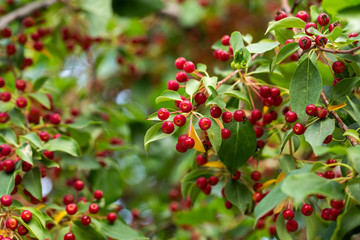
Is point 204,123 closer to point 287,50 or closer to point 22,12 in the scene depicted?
point 287,50

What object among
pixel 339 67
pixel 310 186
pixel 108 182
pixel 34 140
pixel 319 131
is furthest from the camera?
pixel 108 182

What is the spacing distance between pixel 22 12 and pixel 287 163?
1643mm

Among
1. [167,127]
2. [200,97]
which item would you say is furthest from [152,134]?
[200,97]

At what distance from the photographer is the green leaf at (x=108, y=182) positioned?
70.9 inches

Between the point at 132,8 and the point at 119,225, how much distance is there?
121 centimetres

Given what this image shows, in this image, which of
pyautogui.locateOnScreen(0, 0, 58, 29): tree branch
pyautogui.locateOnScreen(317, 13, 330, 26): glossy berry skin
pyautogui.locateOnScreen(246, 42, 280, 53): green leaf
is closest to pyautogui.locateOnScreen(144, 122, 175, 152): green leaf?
pyautogui.locateOnScreen(246, 42, 280, 53): green leaf

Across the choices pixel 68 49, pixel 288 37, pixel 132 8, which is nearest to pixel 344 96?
pixel 288 37

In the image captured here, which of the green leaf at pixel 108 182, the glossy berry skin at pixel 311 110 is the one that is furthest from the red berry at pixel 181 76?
the green leaf at pixel 108 182

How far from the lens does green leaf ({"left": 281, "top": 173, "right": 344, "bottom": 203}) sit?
91 cm

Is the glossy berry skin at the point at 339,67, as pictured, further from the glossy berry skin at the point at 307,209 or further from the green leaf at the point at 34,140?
the green leaf at the point at 34,140

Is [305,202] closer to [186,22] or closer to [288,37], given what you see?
[288,37]

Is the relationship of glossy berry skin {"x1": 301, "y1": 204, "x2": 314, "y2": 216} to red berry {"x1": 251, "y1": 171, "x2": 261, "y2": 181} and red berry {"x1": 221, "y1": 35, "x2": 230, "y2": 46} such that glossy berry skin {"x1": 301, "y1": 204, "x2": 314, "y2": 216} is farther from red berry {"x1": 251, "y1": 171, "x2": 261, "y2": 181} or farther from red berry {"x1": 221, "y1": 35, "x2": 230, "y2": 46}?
red berry {"x1": 221, "y1": 35, "x2": 230, "y2": 46}

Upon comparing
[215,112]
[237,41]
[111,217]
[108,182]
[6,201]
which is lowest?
[108,182]

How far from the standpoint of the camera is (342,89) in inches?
46.6
